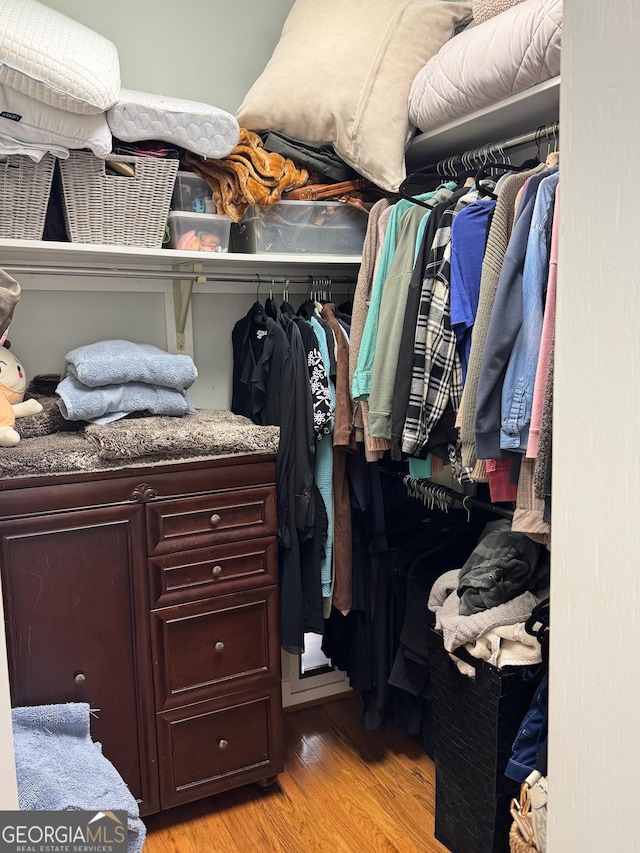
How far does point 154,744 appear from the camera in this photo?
1983 mm

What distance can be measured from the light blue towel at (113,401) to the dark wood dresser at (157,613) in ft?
0.65

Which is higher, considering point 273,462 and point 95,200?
point 95,200

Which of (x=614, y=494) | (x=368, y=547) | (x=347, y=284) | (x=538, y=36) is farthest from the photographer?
(x=347, y=284)

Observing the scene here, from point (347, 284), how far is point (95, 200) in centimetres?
101

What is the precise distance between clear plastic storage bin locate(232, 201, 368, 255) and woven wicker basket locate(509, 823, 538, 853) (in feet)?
5.51

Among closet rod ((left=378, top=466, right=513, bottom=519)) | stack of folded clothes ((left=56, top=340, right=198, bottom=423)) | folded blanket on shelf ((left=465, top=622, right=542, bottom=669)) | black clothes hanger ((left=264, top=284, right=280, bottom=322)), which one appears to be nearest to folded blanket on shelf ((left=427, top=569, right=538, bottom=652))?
folded blanket on shelf ((left=465, top=622, right=542, bottom=669))

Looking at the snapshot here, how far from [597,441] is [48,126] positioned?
164 cm

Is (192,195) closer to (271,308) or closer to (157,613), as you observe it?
(271,308)

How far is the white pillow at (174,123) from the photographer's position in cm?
188

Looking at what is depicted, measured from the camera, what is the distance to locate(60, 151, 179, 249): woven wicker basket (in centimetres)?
196

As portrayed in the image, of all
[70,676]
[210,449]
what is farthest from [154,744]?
[210,449]

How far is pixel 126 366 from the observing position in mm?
1997

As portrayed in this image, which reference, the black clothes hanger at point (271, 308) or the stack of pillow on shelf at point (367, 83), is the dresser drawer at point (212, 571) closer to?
the black clothes hanger at point (271, 308)

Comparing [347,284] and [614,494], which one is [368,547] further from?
[614,494]
